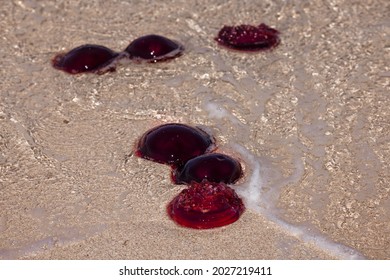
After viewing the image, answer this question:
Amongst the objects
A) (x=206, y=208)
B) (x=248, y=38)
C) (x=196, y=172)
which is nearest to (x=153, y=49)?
(x=248, y=38)

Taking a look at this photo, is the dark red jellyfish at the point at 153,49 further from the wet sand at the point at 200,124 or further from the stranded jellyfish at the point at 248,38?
the stranded jellyfish at the point at 248,38

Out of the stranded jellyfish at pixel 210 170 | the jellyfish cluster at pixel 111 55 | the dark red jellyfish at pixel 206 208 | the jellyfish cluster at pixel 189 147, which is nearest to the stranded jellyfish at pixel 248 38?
the jellyfish cluster at pixel 189 147

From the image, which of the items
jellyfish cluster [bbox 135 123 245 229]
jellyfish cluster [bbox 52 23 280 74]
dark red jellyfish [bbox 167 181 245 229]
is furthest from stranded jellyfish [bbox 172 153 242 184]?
jellyfish cluster [bbox 52 23 280 74]

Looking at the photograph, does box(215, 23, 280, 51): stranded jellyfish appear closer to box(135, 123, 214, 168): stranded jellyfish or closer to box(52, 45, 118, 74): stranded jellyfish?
box(52, 45, 118, 74): stranded jellyfish

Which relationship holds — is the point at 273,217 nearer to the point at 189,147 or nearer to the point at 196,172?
the point at 196,172

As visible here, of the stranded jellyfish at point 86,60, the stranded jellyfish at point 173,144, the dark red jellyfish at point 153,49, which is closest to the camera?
the stranded jellyfish at point 173,144
